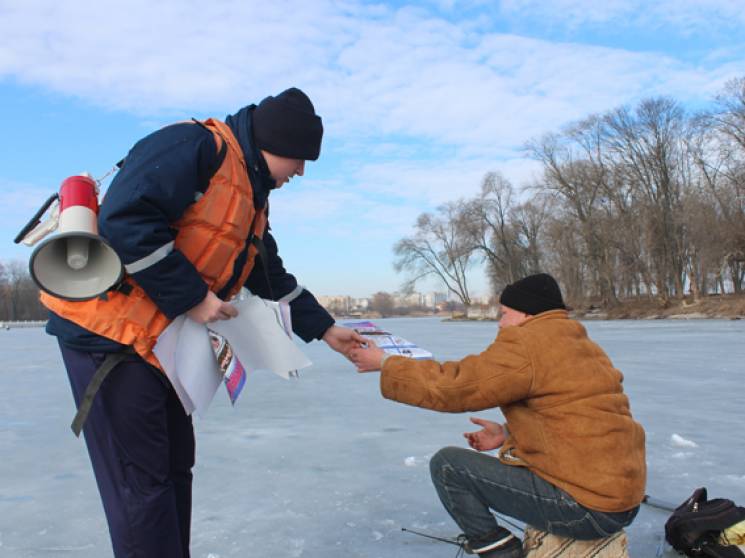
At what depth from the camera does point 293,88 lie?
1997 mm

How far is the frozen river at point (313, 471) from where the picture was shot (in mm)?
2492

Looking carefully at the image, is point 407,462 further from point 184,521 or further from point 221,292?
point 221,292

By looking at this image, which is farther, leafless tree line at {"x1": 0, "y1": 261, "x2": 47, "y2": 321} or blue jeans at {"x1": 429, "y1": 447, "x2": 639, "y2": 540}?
leafless tree line at {"x1": 0, "y1": 261, "x2": 47, "y2": 321}

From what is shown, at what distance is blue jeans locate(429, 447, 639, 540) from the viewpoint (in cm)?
190

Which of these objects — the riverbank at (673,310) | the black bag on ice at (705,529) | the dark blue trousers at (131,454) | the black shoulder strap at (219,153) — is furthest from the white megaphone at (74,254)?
the riverbank at (673,310)

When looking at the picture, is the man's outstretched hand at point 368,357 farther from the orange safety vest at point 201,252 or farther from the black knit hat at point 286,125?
the black knit hat at point 286,125

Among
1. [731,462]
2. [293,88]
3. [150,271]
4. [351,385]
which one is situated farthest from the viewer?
[351,385]

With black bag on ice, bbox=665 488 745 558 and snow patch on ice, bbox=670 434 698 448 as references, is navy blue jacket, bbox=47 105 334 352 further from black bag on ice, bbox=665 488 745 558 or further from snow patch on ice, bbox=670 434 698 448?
snow patch on ice, bbox=670 434 698 448

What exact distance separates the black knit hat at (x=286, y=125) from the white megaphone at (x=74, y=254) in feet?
1.84

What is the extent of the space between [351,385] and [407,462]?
3.86 m

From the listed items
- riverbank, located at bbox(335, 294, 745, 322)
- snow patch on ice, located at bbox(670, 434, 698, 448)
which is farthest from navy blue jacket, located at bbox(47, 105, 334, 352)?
riverbank, located at bbox(335, 294, 745, 322)

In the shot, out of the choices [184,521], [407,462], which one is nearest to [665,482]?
[407,462]

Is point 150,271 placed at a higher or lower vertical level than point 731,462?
higher

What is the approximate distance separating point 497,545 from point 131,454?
A: 1.21 m
